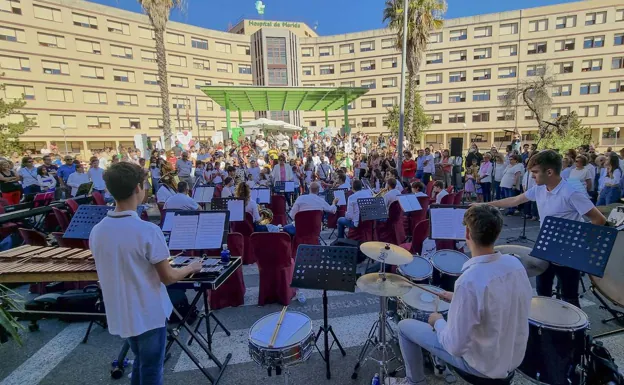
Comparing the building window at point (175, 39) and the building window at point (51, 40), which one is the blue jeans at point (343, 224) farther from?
the building window at point (175, 39)

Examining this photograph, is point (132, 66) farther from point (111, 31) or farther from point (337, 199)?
point (337, 199)

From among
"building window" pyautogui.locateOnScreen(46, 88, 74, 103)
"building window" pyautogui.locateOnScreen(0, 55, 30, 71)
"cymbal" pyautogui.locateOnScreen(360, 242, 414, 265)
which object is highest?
"building window" pyautogui.locateOnScreen(0, 55, 30, 71)

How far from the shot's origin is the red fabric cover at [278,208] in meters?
9.01

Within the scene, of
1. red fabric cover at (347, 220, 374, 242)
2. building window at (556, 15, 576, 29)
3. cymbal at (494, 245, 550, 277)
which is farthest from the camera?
building window at (556, 15, 576, 29)

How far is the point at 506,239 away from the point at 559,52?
155 feet

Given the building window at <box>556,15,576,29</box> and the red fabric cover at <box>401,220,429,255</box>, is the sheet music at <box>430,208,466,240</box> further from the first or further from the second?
the building window at <box>556,15,576,29</box>

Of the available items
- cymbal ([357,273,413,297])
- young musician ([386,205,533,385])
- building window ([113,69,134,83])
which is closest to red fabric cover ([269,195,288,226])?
cymbal ([357,273,413,297])

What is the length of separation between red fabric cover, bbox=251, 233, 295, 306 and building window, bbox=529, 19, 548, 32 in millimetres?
52286

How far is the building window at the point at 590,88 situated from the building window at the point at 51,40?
6338 cm

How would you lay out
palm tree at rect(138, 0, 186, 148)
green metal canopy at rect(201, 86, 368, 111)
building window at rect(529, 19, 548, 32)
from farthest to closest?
building window at rect(529, 19, 548, 32) < green metal canopy at rect(201, 86, 368, 111) < palm tree at rect(138, 0, 186, 148)

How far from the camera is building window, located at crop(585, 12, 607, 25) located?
39.1 meters

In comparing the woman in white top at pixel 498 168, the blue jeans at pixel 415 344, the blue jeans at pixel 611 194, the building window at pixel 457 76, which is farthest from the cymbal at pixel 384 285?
the building window at pixel 457 76

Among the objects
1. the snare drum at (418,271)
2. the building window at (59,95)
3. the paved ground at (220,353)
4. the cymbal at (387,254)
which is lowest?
the paved ground at (220,353)

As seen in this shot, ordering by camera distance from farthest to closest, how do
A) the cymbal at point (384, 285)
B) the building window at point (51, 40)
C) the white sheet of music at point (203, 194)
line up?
the building window at point (51, 40)
the white sheet of music at point (203, 194)
the cymbal at point (384, 285)
